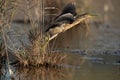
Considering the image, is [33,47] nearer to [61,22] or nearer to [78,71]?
[61,22]

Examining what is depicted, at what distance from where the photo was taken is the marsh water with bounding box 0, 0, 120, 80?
9.95 m

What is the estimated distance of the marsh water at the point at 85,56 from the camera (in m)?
9.95

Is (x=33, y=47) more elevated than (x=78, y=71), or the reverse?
(x=33, y=47)

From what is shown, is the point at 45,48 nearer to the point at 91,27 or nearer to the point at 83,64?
the point at 83,64

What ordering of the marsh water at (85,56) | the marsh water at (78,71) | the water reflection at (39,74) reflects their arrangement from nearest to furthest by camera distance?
the water reflection at (39,74)
the marsh water at (78,71)
the marsh water at (85,56)

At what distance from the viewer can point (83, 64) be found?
11.4 meters

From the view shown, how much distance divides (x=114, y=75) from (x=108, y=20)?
1093cm

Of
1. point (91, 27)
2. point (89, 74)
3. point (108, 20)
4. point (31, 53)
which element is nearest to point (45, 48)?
point (31, 53)

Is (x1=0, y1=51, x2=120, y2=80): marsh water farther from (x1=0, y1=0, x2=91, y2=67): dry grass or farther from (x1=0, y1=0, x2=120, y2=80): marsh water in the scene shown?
(x1=0, y1=0, x2=91, y2=67): dry grass

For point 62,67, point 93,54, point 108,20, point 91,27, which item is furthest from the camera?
point 108,20

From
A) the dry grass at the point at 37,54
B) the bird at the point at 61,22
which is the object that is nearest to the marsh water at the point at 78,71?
the dry grass at the point at 37,54

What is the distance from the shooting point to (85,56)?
1269 centimetres

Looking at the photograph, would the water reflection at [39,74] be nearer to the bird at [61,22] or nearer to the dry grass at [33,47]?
the dry grass at [33,47]

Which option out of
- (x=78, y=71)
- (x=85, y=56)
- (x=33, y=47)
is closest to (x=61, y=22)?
(x=33, y=47)
